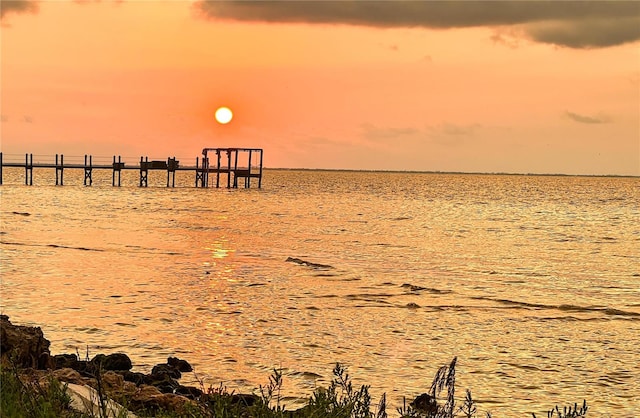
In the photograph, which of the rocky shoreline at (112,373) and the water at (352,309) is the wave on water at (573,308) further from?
the rocky shoreline at (112,373)

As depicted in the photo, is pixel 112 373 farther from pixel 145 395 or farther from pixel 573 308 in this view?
pixel 573 308

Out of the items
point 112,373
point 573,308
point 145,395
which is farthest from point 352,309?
point 145,395

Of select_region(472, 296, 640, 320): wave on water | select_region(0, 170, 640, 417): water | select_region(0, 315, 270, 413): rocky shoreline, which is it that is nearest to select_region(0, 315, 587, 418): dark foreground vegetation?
select_region(0, 315, 270, 413): rocky shoreline

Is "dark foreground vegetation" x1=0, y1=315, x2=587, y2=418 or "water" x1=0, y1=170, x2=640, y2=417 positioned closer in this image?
"dark foreground vegetation" x1=0, y1=315, x2=587, y2=418

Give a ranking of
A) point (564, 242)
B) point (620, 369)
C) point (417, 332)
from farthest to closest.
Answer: point (564, 242) → point (417, 332) → point (620, 369)

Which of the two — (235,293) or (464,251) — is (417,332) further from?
(464,251)

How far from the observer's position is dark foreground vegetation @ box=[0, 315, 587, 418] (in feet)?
22.3

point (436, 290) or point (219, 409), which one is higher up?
point (219, 409)

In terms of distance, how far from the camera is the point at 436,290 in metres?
21.9

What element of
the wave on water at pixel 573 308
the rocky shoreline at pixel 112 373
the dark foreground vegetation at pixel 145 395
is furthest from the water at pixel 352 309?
the dark foreground vegetation at pixel 145 395

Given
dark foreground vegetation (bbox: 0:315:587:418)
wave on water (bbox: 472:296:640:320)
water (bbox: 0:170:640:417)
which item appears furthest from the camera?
wave on water (bbox: 472:296:640:320)

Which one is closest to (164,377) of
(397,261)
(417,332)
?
(417,332)

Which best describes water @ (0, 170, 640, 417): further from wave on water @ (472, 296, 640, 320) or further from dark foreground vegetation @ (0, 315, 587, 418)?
dark foreground vegetation @ (0, 315, 587, 418)

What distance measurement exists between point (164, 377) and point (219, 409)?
5.14 m
